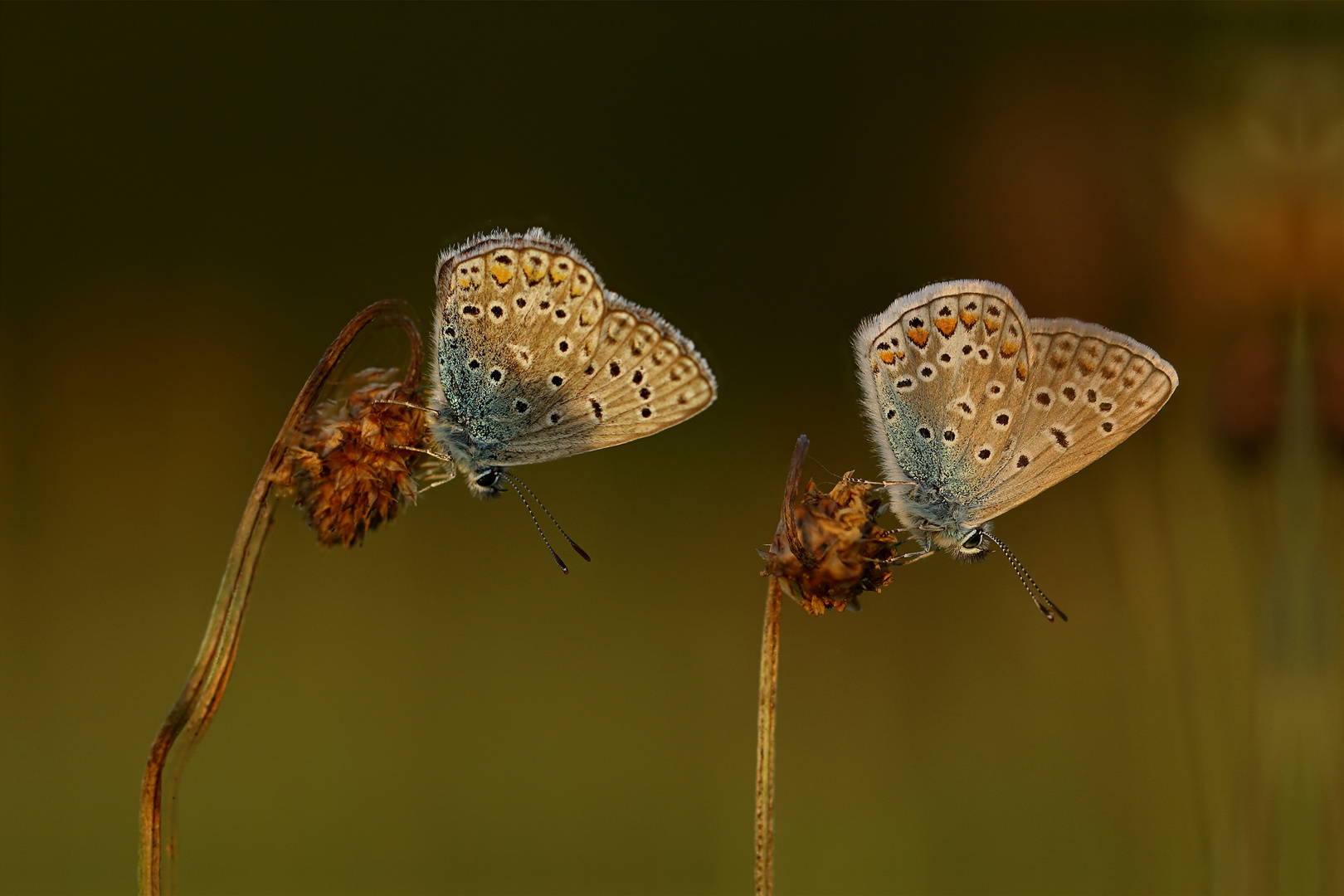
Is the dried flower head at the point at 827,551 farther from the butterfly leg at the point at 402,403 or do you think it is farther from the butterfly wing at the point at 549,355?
the butterfly leg at the point at 402,403

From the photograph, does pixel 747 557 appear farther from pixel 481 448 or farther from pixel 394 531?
pixel 481 448

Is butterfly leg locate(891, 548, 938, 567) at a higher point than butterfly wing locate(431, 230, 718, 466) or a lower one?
lower

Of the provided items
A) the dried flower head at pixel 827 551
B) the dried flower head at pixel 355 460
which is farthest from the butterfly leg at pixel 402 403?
the dried flower head at pixel 827 551

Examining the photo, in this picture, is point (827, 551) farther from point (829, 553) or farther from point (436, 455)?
point (436, 455)

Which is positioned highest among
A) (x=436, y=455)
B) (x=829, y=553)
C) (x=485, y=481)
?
(x=436, y=455)

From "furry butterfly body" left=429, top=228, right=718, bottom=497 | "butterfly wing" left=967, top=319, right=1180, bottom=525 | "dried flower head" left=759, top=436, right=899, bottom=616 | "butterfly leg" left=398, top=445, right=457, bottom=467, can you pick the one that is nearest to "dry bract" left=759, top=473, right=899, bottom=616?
"dried flower head" left=759, top=436, right=899, bottom=616

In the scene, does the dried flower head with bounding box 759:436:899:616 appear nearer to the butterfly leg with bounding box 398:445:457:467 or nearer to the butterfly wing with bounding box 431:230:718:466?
the butterfly wing with bounding box 431:230:718:466

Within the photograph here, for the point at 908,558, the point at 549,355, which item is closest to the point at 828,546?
the point at 908,558

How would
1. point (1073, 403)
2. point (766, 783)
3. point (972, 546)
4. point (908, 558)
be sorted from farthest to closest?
point (972, 546), point (1073, 403), point (908, 558), point (766, 783)
